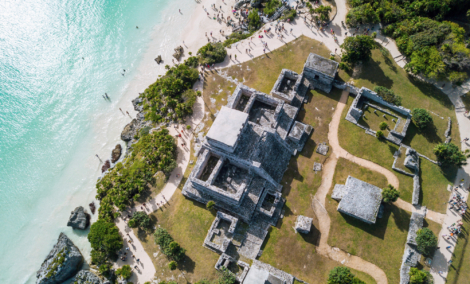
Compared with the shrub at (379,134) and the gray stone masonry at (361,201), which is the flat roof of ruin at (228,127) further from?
the shrub at (379,134)

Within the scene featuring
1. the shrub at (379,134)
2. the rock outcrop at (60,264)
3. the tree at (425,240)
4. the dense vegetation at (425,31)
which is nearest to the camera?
the tree at (425,240)

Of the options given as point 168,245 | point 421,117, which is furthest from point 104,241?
point 421,117

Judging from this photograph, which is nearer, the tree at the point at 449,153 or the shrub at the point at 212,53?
the tree at the point at 449,153

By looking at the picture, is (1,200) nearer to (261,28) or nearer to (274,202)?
(274,202)

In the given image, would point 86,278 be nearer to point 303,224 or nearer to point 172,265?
point 172,265

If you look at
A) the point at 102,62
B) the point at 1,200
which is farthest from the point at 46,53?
the point at 1,200

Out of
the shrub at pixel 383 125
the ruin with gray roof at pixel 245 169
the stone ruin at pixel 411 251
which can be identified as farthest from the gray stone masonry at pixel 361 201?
the shrub at pixel 383 125

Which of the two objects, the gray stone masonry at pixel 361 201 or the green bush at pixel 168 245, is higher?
the gray stone masonry at pixel 361 201
